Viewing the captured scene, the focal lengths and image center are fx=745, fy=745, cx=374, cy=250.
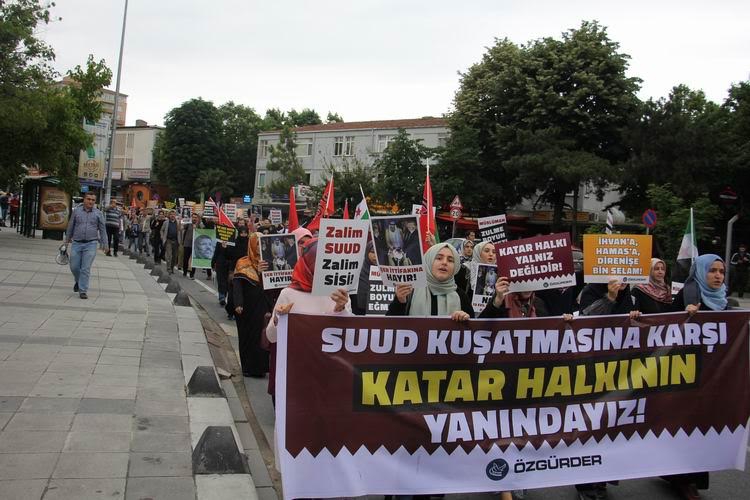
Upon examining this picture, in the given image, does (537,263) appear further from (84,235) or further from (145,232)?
(145,232)

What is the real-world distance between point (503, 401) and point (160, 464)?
2277 millimetres

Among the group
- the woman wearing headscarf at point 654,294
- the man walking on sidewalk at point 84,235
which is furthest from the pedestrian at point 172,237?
the woman wearing headscarf at point 654,294

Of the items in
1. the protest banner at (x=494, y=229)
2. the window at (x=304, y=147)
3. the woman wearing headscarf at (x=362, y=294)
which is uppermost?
the window at (x=304, y=147)

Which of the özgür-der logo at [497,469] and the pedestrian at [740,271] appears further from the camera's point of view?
the pedestrian at [740,271]

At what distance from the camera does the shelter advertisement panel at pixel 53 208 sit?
28.5m

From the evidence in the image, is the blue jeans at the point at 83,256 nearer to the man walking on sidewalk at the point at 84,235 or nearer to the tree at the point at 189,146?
the man walking on sidewalk at the point at 84,235

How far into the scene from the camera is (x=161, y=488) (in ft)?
14.8

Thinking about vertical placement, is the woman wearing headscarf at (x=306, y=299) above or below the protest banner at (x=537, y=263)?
below

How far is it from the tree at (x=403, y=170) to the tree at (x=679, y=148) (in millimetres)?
10754

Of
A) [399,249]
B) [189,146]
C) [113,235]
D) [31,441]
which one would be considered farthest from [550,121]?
[189,146]

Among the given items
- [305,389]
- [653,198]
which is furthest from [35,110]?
[305,389]

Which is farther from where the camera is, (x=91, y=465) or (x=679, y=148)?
(x=679, y=148)

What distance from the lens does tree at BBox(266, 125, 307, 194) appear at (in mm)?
60844

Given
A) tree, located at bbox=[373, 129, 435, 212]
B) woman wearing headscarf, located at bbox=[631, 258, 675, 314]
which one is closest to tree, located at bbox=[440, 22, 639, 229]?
tree, located at bbox=[373, 129, 435, 212]
